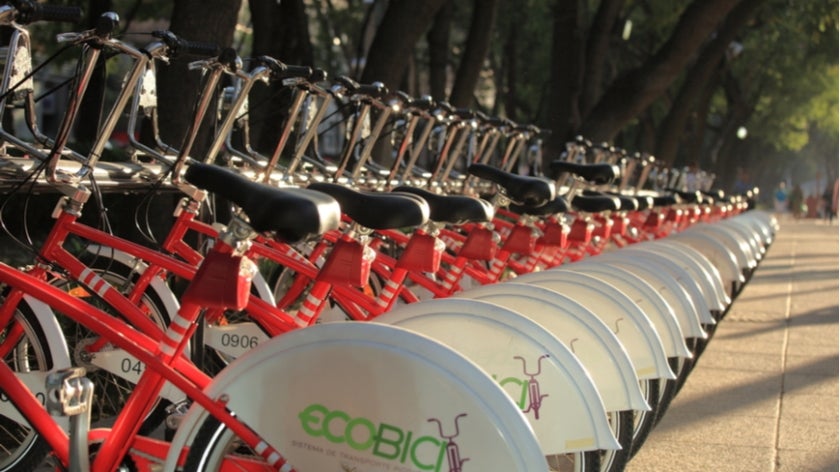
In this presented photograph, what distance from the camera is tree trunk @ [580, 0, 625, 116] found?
1703 centimetres

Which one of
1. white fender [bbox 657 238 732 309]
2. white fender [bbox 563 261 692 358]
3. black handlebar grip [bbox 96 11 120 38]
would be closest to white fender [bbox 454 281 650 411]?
Answer: white fender [bbox 563 261 692 358]

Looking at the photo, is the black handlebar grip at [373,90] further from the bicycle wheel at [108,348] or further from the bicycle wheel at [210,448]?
the bicycle wheel at [210,448]

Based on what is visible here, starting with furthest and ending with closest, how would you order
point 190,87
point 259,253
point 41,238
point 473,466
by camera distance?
1. point 41,238
2. point 190,87
3. point 259,253
4. point 473,466

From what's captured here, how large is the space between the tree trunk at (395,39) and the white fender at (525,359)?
6.64 meters

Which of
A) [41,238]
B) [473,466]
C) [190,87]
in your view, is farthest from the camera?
[41,238]

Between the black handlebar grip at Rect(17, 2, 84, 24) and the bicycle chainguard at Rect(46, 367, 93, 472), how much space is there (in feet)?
3.62

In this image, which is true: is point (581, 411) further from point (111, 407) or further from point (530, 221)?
point (530, 221)

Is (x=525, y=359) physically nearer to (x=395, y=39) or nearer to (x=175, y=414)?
(x=175, y=414)

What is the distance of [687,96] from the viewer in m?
23.3

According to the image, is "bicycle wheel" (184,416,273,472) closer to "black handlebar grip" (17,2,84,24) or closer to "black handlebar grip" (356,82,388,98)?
"black handlebar grip" (17,2,84,24)

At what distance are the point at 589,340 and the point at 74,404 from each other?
1.71m

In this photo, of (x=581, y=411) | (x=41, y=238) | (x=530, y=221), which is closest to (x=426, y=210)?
(x=581, y=411)

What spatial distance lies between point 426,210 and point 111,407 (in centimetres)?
187

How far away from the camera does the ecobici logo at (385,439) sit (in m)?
3.00
